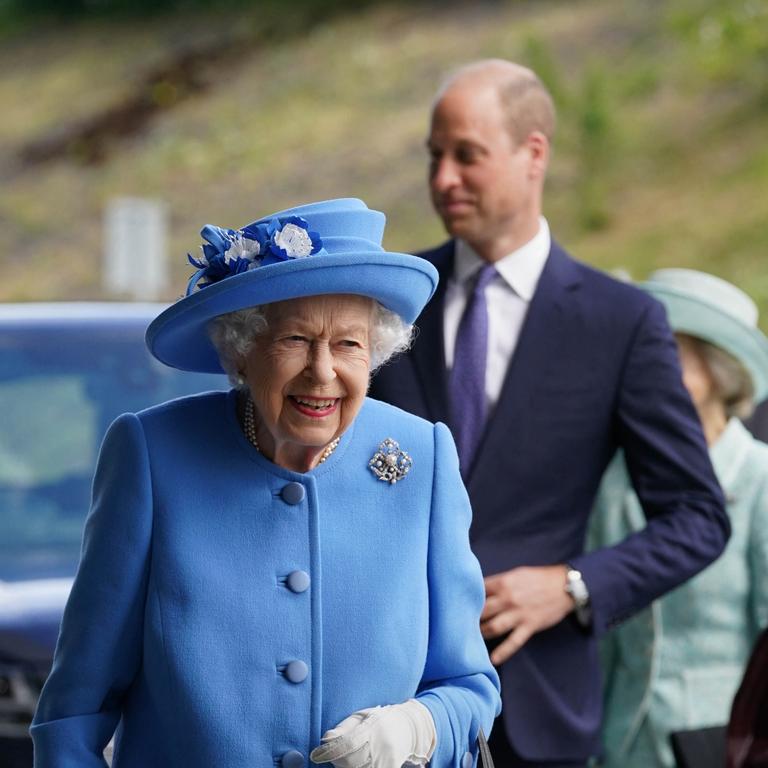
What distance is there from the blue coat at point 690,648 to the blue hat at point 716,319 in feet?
1.02

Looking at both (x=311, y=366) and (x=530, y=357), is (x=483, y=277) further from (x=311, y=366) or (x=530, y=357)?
(x=311, y=366)

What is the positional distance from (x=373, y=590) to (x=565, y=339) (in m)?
1.10

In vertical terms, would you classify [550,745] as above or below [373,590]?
below

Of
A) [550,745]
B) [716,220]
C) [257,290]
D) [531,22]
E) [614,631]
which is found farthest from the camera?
[531,22]

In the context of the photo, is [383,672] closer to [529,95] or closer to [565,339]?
[565,339]

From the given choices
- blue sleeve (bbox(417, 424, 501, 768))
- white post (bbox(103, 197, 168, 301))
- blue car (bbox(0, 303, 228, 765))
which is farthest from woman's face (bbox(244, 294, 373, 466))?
white post (bbox(103, 197, 168, 301))

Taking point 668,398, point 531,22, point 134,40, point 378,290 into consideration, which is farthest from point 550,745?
point 134,40

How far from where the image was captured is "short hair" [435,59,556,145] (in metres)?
3.51

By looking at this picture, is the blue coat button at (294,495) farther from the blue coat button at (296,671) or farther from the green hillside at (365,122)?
the green hillside at (365,122)

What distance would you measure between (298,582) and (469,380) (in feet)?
3.43

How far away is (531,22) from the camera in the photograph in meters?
25.8

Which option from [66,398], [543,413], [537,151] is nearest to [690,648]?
[543,413]

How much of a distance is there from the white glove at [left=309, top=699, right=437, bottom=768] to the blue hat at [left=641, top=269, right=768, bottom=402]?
1.98m

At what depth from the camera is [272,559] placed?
Answer: 2.46 m
